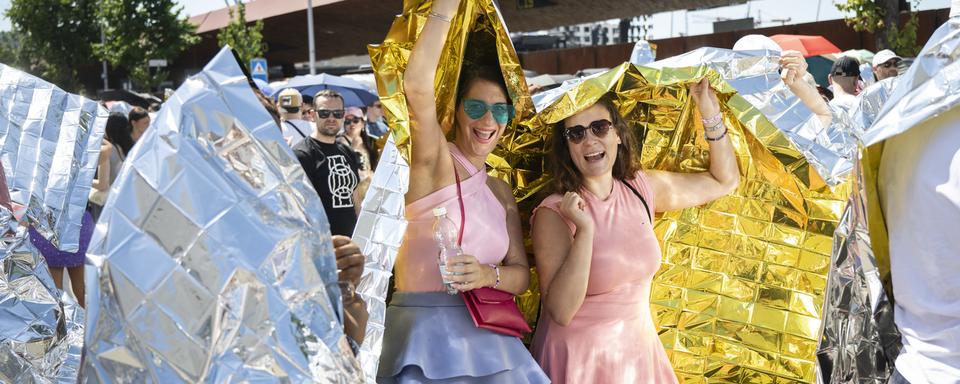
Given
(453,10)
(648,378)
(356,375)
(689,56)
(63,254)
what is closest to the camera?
(356,375)

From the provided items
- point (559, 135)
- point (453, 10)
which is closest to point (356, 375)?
point (453, 10)

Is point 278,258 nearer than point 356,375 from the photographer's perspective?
Yes

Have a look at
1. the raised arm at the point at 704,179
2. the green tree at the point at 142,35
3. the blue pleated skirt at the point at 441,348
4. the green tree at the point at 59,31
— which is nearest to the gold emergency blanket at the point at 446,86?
the blue pleated skirt at the point at 441,348

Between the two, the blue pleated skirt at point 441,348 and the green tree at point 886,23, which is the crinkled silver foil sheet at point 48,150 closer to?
the blue pleated skirt at point 441,348

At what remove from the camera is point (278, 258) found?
171 centimetres

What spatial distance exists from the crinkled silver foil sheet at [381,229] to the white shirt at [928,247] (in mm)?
1236

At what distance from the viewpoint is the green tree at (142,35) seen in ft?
102

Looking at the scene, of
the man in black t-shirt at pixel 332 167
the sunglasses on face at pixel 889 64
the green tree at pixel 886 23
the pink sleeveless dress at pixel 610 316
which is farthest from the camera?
the green tree at pixel 886 23

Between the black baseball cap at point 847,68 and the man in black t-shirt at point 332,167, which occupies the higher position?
the black baseball cap at point 847,68

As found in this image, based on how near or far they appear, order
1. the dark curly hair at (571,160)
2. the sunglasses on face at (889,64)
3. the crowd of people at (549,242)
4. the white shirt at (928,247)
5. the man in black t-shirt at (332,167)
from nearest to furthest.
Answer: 1. the white shirt at (928,247)
2. the crowd of people at (549,242)
3. the dark curly hair at (571,160)
4. the man in black t-shirt at (332,167)
5. the sunglasses on face at (889,64)

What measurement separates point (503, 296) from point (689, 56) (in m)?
1.12

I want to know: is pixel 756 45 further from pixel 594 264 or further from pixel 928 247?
pixel 928 247

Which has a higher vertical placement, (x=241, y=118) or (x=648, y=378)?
(x=241, y=118)

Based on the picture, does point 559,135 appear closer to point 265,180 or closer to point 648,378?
point 648,378
